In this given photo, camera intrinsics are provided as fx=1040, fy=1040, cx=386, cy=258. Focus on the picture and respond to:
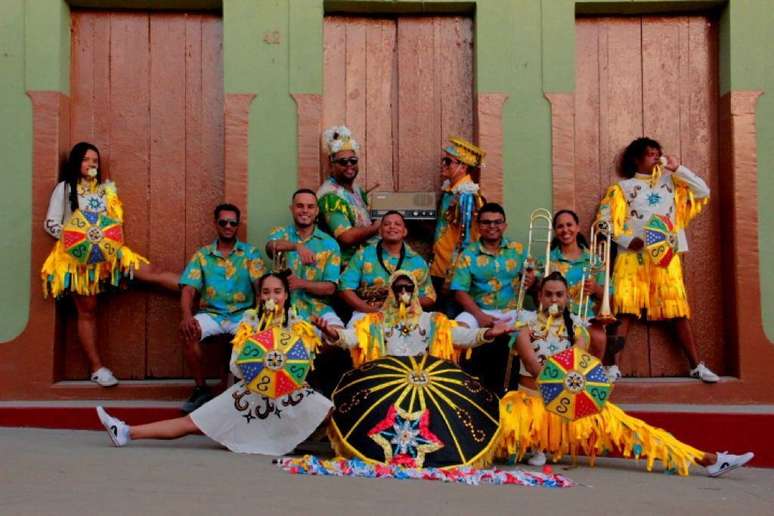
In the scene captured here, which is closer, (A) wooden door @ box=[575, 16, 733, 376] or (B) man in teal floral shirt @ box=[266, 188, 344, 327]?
(B) man in teal floral shirt @ box=[266, 188, 344, 327]

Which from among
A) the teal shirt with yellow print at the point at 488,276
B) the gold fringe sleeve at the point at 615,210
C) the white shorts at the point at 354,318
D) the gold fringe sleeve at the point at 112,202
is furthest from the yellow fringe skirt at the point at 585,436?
the gold fringe sleeve at the point at 112,202

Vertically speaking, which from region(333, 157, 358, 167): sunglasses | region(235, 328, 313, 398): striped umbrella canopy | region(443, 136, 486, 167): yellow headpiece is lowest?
region(235, 328, 313, 398): striped umbrella canopy

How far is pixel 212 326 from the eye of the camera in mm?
7285

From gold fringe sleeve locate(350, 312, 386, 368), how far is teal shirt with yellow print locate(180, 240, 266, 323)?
113 centimetres

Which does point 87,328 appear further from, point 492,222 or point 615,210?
point 615,210

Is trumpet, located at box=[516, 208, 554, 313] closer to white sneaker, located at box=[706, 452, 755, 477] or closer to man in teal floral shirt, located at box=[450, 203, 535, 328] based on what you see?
man in teal floral shirt, located at box=[450, 203, 535, 328]

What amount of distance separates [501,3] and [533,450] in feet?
11.8

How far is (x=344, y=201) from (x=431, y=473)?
2677mm

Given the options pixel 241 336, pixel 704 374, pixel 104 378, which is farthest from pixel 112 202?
pixel 704 374

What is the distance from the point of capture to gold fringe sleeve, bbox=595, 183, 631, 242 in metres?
7.79

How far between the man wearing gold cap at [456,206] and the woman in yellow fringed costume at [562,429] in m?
1.29

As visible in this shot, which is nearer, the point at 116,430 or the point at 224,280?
the point at 116,430

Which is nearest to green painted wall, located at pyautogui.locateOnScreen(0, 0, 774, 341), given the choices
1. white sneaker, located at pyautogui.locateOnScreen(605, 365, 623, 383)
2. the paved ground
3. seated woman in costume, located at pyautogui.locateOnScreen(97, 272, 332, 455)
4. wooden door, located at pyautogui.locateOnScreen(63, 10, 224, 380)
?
wooden door, located at pyautogui.locateOnScreen(63, 10, 224, 380)

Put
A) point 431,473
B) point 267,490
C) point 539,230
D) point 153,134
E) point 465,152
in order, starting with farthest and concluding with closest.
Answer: point 153,134, point 539,230, point 465,152, point 431,473, point 267,490
